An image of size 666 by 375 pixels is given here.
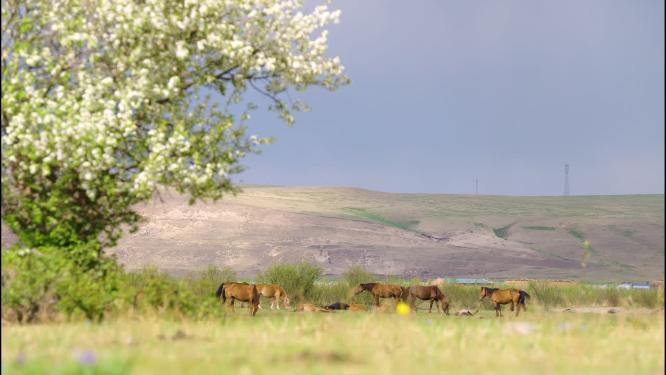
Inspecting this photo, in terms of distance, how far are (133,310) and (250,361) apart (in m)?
9.35

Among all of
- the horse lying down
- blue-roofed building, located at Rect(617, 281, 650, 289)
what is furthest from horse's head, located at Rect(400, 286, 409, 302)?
blue-roofed building, located at Rect(617, 281, 650, 289)

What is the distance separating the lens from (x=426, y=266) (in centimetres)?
10819

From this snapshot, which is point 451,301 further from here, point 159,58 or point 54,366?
point 54,366

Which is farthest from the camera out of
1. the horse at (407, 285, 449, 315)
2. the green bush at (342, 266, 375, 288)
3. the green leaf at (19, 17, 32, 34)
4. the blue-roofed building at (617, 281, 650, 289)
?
the green bush at (342, 266, 375, 288)

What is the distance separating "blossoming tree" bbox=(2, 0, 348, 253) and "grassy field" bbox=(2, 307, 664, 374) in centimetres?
443

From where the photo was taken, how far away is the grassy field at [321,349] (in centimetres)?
1233

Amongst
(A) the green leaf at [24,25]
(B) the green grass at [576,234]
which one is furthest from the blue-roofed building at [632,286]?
(B) the green grass at [576,234]

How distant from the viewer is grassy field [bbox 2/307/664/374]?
1233cm

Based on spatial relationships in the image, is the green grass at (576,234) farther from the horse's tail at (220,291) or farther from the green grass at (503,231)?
the horse's tail at (220,291)

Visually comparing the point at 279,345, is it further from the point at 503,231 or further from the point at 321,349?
the point at 503,231

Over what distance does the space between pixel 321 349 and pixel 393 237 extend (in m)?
106

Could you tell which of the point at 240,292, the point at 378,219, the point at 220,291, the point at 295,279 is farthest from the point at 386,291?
the point at 378,219

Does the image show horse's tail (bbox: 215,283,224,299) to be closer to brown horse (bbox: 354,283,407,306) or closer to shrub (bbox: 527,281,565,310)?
brown horse (bbox: 354,283,407,306)

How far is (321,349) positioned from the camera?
14539mm
